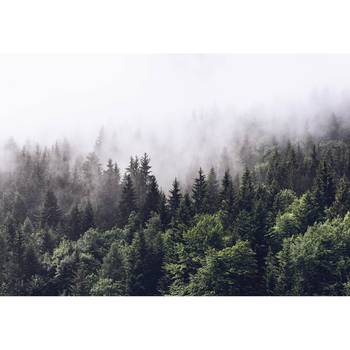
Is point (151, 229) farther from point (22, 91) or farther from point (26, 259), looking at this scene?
point (22, 91)

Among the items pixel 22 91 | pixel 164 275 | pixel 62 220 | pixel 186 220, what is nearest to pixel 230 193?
pixel 186 220

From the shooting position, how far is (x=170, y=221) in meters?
23.0

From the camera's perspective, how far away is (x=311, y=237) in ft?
74.7

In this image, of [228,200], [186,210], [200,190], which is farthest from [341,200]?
[186,210]

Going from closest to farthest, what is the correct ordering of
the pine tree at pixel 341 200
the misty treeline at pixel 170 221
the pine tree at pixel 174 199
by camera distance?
the misty treeline at pixel 170 221 < the pine tree at pixel 341 200 < the pine tree at pixel 174 199

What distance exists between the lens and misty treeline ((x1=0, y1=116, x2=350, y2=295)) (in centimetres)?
2259

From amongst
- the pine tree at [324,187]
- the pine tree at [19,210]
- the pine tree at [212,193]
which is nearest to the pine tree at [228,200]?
the pine tree at [212,193]

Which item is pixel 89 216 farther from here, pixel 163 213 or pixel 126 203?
pixel 163 213

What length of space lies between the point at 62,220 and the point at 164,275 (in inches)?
122

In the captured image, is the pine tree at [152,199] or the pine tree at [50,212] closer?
the pine tree at [152,199]

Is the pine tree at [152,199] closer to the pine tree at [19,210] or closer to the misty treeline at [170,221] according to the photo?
the misty treeline at [170,221]

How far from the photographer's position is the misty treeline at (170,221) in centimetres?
2259

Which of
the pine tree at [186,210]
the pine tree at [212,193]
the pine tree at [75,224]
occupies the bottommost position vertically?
the pine tree at [75,224]

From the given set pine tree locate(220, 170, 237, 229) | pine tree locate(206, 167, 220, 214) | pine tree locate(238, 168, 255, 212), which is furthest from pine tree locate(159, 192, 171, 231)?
pine tree locate(238, 168, 255, 212)
